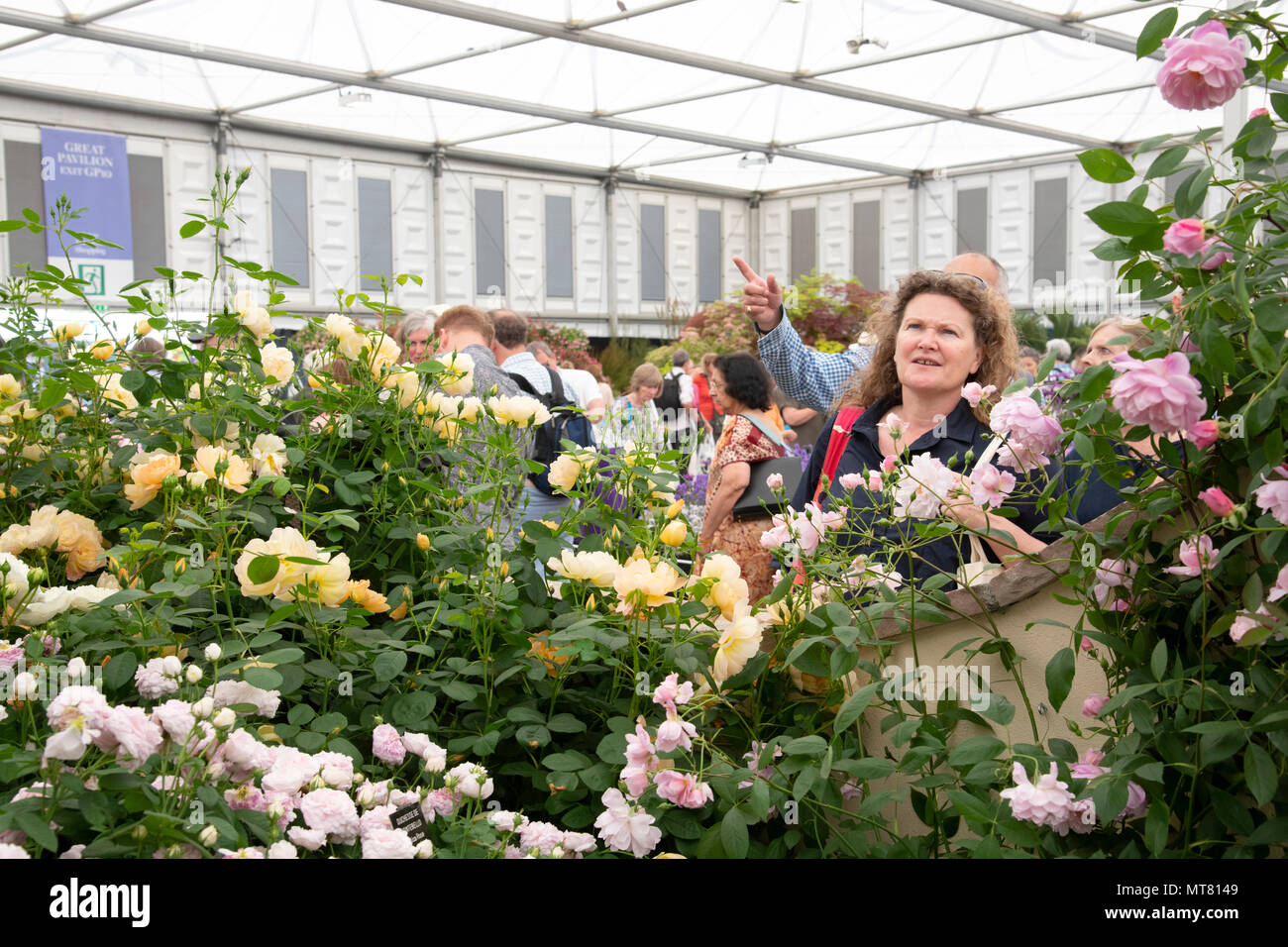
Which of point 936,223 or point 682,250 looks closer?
point 936,223

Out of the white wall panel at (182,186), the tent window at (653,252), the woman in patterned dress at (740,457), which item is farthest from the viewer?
the tent window at (653,252)

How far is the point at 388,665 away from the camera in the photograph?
109 centimetres

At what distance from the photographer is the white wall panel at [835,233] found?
55.4 feet

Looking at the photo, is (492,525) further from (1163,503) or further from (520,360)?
(520,360)

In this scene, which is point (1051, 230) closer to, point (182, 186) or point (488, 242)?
point (488, 242)

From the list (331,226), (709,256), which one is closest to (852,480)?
(331,226)

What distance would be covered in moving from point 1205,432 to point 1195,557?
12 centimetres

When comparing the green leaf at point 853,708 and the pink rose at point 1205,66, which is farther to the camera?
the green leaf at point 853,708

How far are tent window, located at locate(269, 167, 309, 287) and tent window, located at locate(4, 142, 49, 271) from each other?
2.53 m

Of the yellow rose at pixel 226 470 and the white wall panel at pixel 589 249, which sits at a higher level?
the white wall panel at pixel 589 249

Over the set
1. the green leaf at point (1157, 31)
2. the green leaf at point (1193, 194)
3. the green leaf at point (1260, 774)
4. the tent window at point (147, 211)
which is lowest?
the green leaf at point (1260, 774)

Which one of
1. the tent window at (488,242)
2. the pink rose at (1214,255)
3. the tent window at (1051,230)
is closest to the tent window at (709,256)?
the tent window at (488,242)

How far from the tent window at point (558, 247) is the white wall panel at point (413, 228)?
1864mm

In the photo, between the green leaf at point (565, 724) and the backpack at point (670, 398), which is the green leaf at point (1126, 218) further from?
the backpack at point (670, 398)
